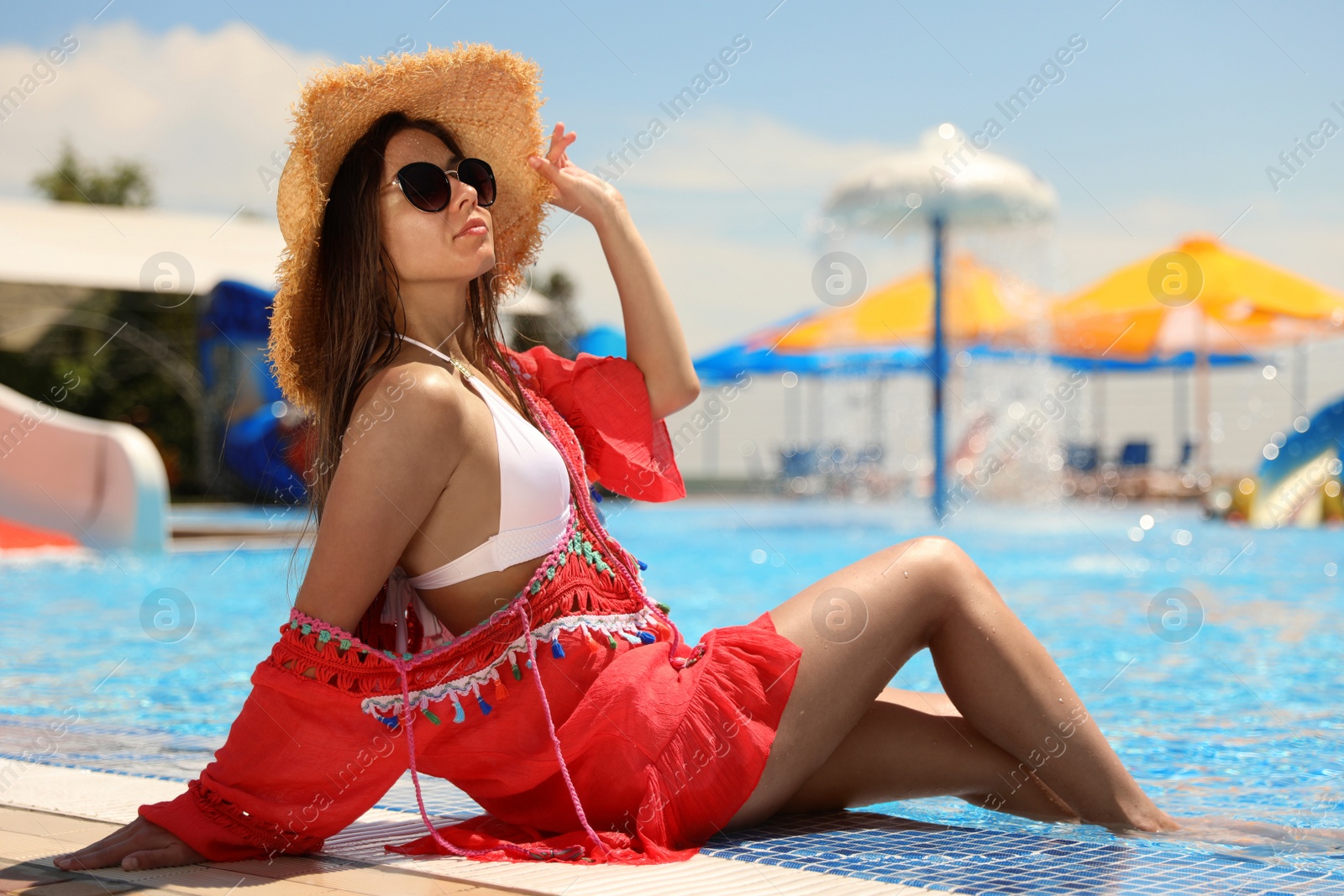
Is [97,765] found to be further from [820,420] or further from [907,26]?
[820,420]

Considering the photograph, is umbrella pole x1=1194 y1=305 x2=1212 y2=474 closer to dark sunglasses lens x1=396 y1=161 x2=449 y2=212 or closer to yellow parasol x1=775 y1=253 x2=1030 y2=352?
yellow parasol x1=775 y1=253 x2=1030 y2=352

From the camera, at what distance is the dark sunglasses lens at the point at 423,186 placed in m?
2.09

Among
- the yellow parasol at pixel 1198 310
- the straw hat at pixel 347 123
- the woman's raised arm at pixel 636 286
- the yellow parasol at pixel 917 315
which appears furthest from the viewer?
the yellow parasol at pixel 917 315

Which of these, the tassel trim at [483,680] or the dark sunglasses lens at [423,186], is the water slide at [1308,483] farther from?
the dark sunglasses lens at [423,186]

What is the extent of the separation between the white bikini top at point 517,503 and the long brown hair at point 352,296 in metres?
0.08

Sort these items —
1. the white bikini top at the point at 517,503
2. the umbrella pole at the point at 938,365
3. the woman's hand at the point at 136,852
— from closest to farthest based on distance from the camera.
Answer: the woman's hand at the point at 136,852 → the white bikini top at the point at 517,503 → the umbrella pole at the point at 938,365

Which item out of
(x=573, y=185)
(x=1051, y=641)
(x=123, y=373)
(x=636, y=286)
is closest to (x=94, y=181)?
(x=123, y=373)

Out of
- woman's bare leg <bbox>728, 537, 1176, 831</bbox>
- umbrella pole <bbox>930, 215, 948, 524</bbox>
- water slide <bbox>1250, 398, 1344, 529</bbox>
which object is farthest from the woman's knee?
water slide <bbox>1250, 398, 1344, 529</bbox>

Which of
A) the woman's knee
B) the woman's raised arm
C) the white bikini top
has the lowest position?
the woman's knee

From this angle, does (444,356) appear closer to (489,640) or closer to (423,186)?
(423,186)

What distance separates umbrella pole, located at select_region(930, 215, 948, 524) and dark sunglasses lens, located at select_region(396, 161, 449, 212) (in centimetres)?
1188

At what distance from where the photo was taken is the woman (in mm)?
1906

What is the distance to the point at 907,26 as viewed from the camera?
909 cm

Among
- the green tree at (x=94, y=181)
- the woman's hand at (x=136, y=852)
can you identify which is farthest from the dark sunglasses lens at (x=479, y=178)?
the green tree at (x=94, y=181)
